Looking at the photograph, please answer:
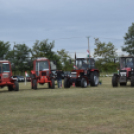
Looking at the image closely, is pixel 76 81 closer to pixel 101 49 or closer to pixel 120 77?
pixel 120 77

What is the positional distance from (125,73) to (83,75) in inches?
130

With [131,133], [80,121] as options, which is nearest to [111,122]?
[80,121]

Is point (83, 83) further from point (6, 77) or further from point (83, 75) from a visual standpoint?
point (6, 77)

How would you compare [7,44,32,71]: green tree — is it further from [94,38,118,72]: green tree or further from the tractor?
the tractor

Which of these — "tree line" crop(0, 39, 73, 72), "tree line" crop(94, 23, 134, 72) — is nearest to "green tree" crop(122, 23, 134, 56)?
"tree line" crop(94, 23, 134, 72)

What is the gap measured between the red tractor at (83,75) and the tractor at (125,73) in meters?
1.96

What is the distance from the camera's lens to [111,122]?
864 cm

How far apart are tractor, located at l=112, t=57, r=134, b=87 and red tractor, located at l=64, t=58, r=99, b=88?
1.96 meters

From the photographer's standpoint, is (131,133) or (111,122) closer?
(131,133)

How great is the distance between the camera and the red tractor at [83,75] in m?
25.9

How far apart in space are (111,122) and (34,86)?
1650 cm

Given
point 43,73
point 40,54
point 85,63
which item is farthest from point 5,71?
point 40,54

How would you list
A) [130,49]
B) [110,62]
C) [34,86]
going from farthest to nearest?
[130,49] < [110,62] < [34,86]

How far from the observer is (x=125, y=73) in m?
25.0
